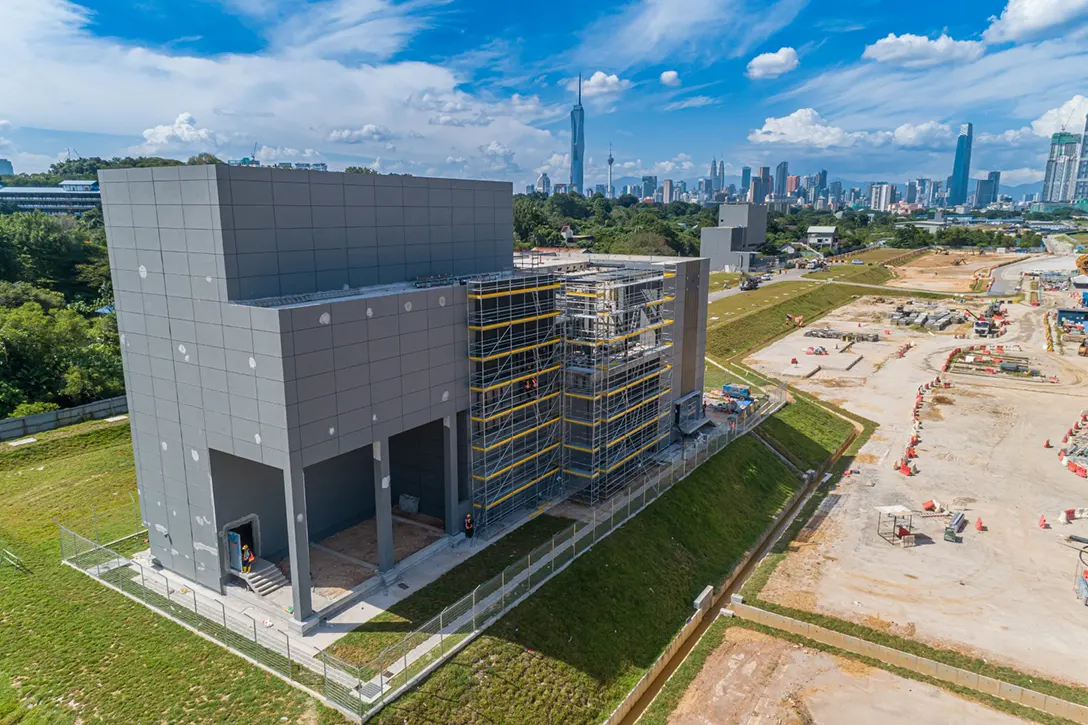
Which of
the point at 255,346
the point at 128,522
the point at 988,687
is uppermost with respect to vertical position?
the point at 255,346

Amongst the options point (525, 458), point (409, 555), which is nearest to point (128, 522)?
point (409, 555)

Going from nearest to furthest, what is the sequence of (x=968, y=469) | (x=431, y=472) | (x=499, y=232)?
(x=431, y=472) < (x=499, y=232) < (x=968, y=469)

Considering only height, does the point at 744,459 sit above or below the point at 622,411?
below

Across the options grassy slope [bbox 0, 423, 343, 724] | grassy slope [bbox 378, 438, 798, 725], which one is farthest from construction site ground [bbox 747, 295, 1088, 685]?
grassy slope [bbox 0, 423, 343, 724]

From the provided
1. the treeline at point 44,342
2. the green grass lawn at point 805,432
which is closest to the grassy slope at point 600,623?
the green grass lawn at point 805,432

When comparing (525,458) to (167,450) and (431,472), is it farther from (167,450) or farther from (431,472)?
(167,450)

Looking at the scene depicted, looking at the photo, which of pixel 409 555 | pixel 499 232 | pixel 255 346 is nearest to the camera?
pixel 255 346

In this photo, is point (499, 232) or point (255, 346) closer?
point (255, 346)
